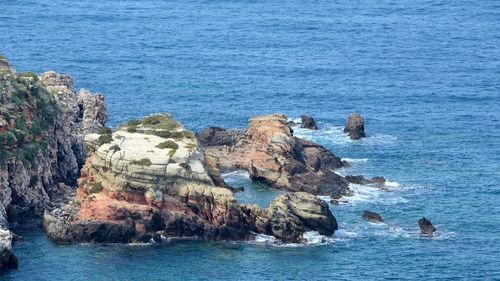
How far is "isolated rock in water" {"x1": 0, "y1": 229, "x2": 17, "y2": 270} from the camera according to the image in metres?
155

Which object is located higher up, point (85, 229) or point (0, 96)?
point (0, 96)

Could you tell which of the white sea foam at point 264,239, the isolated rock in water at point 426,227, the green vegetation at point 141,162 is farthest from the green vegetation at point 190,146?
the isolated rock in water at point 426,227

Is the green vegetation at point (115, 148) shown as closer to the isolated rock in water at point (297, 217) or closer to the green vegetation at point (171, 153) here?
the green vegetation at point (171, 153)

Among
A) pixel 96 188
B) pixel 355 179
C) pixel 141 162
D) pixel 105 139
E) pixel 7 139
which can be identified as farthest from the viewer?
pixel 355 179

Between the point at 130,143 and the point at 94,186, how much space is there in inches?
286

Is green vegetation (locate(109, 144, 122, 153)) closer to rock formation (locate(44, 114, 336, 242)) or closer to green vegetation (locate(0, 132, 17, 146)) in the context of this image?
rock formation (locate(44, 114, 336, 242))

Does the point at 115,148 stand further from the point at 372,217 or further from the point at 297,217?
the point at 372,217

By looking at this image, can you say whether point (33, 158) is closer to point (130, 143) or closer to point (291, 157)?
point (130, 143)

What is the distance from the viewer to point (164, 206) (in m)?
173

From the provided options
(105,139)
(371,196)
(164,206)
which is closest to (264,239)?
(164,206)

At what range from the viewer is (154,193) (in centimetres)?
17275

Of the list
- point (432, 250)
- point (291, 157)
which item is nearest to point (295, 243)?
point (432, 250)

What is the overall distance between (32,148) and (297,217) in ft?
104

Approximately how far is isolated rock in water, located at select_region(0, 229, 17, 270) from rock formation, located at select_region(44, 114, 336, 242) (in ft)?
38.4
